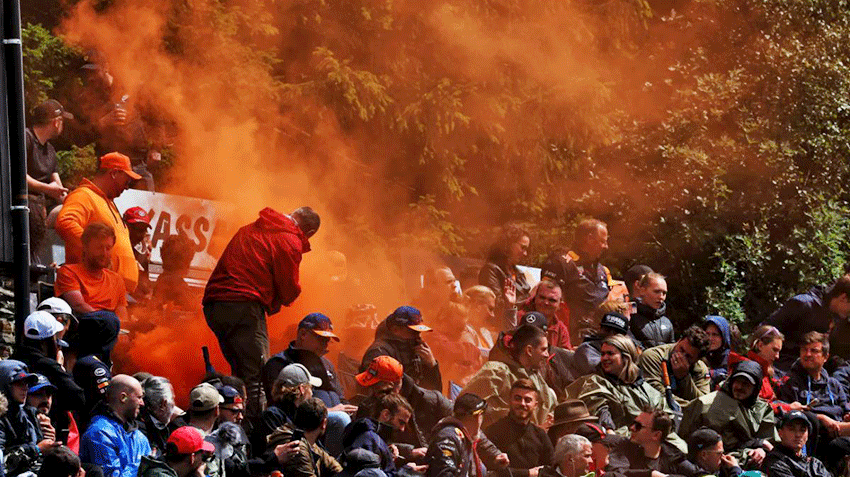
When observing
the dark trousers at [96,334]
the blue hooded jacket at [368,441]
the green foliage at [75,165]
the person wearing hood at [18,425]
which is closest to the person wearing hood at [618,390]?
the blue hooded jacket at [368,441]

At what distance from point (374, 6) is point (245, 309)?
734 centimetres

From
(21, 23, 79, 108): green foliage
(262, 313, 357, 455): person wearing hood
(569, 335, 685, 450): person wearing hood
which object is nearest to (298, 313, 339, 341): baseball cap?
(262, 313, 357, 455): person wearing hood

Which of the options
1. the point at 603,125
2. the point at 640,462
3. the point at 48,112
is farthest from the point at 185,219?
the point at 603,125

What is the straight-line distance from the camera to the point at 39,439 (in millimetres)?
9617

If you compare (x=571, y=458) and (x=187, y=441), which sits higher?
(x=571, y=458)

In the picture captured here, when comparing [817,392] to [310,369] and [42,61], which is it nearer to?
[310,369]

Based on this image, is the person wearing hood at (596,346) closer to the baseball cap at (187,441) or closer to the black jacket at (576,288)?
the black jacket at (576,288)

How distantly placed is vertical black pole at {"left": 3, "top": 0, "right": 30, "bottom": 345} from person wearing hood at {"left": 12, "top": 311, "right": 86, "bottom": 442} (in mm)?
344

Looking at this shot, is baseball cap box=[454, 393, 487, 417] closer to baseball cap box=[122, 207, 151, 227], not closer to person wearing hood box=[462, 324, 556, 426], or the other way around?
person wearing hood box=[462, 324, 556, 426]

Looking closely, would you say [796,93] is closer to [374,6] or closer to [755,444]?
[374,6]

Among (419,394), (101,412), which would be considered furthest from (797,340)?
(101,412)

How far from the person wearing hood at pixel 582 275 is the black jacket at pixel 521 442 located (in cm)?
353

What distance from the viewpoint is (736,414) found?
43.3 feet

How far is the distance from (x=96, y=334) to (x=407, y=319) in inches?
108
